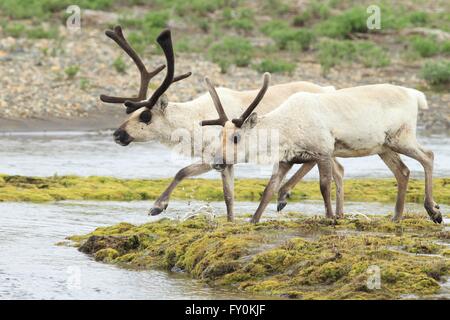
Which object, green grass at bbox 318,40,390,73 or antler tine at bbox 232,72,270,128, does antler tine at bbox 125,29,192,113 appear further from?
green grass at bbox 318,40,390,73

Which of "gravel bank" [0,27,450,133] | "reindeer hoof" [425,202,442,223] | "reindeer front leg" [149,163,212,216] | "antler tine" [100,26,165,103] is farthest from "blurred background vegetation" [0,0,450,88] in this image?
"reindeer hoof" [425,202,442,223]

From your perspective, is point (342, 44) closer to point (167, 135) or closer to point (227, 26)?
point (227, 26)

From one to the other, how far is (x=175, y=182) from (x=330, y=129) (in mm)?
1831

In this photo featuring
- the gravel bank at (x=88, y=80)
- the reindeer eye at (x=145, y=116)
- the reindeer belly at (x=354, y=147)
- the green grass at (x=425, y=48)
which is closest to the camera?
the reindeer belly at (x=354, y=147)

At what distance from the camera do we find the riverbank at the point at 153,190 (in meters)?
16.0

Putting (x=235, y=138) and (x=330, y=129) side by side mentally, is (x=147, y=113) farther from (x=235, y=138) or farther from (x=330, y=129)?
(x=330, y=129)

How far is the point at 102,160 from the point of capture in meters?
20.8

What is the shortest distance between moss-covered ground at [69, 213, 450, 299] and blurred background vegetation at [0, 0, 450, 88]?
16018 mm

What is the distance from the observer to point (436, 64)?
29531 mm

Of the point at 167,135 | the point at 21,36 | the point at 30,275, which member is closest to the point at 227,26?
the point at 21,36

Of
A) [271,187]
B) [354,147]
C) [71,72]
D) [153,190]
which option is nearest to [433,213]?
[354,147]

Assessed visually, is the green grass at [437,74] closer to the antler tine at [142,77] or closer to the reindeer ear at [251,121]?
the antler tine at [142,77]

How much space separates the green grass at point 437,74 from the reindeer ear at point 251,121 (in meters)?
18.4

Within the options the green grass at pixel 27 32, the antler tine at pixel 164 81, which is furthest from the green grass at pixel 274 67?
the antler tine at pixel 164 81
